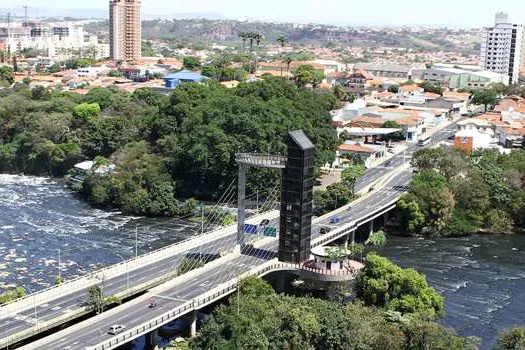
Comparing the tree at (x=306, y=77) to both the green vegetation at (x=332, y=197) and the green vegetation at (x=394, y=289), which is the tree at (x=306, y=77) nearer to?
the green vegetation at (x=332, y=197)

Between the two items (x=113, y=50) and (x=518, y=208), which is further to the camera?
(x=113, y=50)

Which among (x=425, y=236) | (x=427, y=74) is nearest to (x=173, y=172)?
(x=425, y=236)

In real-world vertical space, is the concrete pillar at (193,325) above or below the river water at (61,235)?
above

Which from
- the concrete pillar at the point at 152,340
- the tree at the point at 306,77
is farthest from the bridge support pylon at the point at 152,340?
the tree at the point at 306,77

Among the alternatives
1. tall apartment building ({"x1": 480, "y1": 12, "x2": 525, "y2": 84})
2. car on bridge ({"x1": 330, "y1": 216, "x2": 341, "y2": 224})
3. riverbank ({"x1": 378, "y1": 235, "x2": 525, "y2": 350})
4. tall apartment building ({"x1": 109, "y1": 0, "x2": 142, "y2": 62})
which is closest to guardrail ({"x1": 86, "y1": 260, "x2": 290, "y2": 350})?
riverbank ({"x1": 378, "y1": 235, "x2": 525, "y2": 350})

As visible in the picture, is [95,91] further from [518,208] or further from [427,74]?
[427,74]

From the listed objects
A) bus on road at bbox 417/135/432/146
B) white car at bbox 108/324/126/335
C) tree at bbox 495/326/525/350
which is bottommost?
white car at bbox 108/324/126/335

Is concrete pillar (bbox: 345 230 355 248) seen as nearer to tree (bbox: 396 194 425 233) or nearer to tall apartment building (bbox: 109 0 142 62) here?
tree (bbox: 396 194 425 233)
